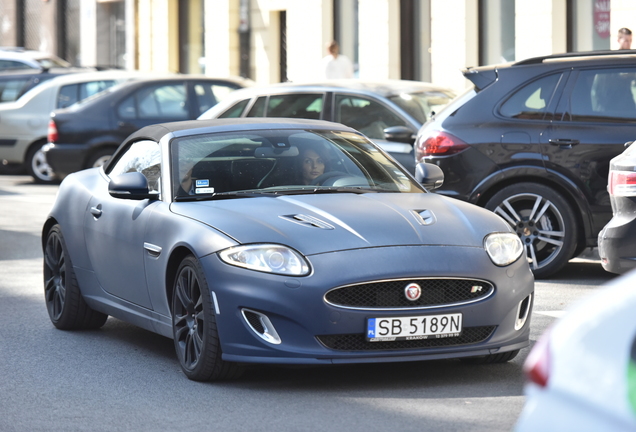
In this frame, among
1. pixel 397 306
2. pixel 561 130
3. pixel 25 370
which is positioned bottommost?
pixel 25 370

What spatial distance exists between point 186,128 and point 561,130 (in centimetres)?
342

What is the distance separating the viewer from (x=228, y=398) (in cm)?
568

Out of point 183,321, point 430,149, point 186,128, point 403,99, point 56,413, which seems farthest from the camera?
point 403,99

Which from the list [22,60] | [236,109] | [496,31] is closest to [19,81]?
[22,60]

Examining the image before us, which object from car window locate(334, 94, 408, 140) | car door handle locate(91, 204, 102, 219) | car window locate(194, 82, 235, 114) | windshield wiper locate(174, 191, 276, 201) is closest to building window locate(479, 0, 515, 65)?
car window locate(194, 82, 235, 114)

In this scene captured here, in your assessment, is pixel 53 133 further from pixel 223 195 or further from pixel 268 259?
pixel 268 259

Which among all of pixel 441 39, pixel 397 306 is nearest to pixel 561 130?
pixel 397 306

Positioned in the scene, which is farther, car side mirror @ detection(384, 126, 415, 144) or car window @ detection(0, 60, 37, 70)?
car window @ detection(0, 60, 37, 70)

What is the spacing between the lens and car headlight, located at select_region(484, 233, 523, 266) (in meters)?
5.95

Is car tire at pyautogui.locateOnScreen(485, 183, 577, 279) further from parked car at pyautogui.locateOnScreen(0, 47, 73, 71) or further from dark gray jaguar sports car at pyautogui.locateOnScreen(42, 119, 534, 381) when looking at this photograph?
parked car at pyautogui.locateOnScreen(0, 47, 73, 71)

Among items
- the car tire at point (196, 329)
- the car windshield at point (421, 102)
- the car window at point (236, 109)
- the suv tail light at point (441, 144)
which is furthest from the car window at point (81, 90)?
the car tire at point (196, 329)

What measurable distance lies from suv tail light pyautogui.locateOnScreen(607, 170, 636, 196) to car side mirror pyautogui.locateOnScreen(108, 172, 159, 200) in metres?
2.60

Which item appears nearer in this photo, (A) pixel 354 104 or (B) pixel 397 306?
(B) pixel 397 306

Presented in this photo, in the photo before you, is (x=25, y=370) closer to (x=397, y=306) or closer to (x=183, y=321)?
(x=183, y=321)
